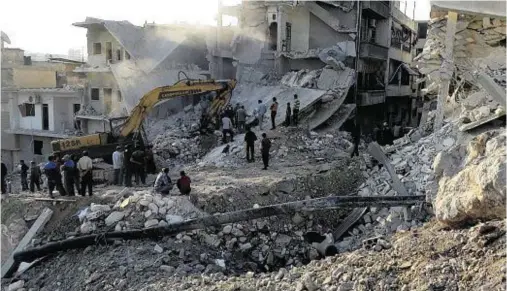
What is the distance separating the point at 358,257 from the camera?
581 centimetres

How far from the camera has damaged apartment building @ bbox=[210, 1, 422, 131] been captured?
23312 mm

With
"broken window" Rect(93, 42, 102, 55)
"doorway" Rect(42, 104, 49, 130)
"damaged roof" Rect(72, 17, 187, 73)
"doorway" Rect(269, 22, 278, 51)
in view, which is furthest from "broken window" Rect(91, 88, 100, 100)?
"doorway" Rect(269, 22, 278, 51)

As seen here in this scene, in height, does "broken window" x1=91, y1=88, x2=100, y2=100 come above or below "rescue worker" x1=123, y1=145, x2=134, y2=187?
above

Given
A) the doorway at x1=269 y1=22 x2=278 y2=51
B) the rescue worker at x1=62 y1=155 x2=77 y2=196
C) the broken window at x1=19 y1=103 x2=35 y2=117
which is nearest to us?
the rescue worker at x1=62 y1=155 x2=77 y2=196

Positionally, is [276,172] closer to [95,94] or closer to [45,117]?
[95,94]

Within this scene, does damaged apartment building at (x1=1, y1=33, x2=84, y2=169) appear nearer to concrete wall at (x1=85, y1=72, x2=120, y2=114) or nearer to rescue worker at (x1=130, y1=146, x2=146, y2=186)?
concrete wall at (x1=85, y1=72, x2=120, y2=114)

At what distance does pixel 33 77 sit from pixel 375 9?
69.2 ft

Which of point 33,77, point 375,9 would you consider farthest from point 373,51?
point 33,77

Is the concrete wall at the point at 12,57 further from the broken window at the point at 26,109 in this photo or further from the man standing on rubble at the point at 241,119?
the man standing on rubble at the point at 241,119

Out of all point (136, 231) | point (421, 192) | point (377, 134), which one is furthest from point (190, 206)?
point (377, 134)

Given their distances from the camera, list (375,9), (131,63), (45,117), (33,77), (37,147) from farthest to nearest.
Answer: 1. (33,77)
2. (37,147)
3. (45,117)
4. (375,9)
5. (131,63)

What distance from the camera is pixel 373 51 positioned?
2508 cm

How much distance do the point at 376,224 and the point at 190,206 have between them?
3.60 meters

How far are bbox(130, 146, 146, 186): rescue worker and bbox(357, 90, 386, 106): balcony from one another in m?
13.6
